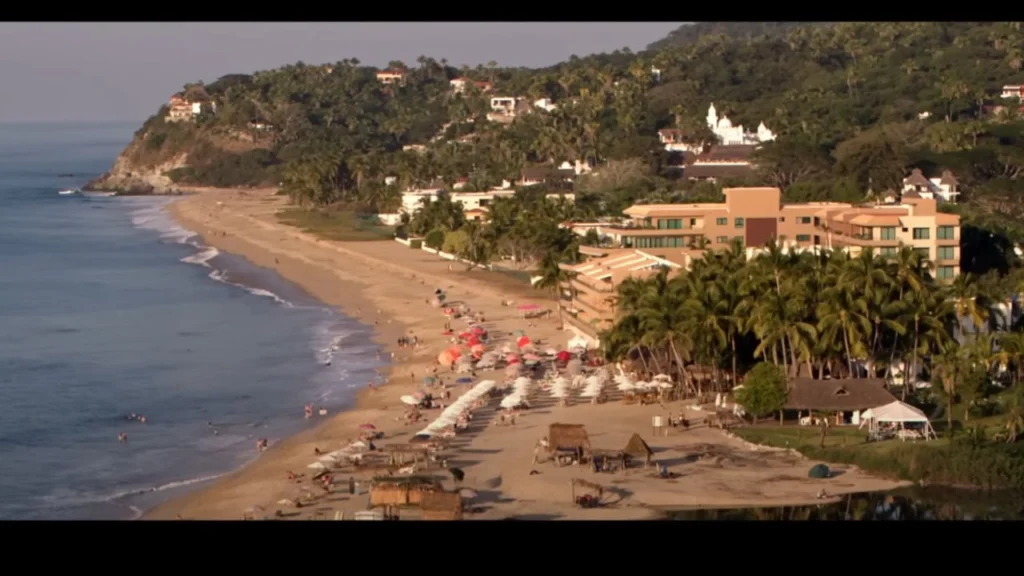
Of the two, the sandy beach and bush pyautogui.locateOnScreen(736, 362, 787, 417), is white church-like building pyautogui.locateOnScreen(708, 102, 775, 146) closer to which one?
the sandy beach

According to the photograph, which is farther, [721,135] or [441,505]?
[721,135]

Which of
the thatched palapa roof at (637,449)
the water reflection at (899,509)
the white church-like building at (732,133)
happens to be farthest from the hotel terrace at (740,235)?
the white church-like building at (732,133)

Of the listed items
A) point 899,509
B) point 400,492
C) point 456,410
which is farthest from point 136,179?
point 899,509

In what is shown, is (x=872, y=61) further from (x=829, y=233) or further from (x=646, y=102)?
(x=829, y=233)

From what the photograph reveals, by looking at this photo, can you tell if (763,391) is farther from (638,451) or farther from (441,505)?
(441,505)

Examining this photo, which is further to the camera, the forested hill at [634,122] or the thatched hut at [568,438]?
the forested hill at [634,122]

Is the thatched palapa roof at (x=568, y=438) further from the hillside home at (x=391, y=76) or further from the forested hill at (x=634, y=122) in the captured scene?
the hillside home at (x=391, y=76)

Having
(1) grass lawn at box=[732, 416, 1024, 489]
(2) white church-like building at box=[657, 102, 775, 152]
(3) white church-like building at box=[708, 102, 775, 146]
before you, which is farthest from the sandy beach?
(3) white church-like building at box=[708, 102, 775, 146]
